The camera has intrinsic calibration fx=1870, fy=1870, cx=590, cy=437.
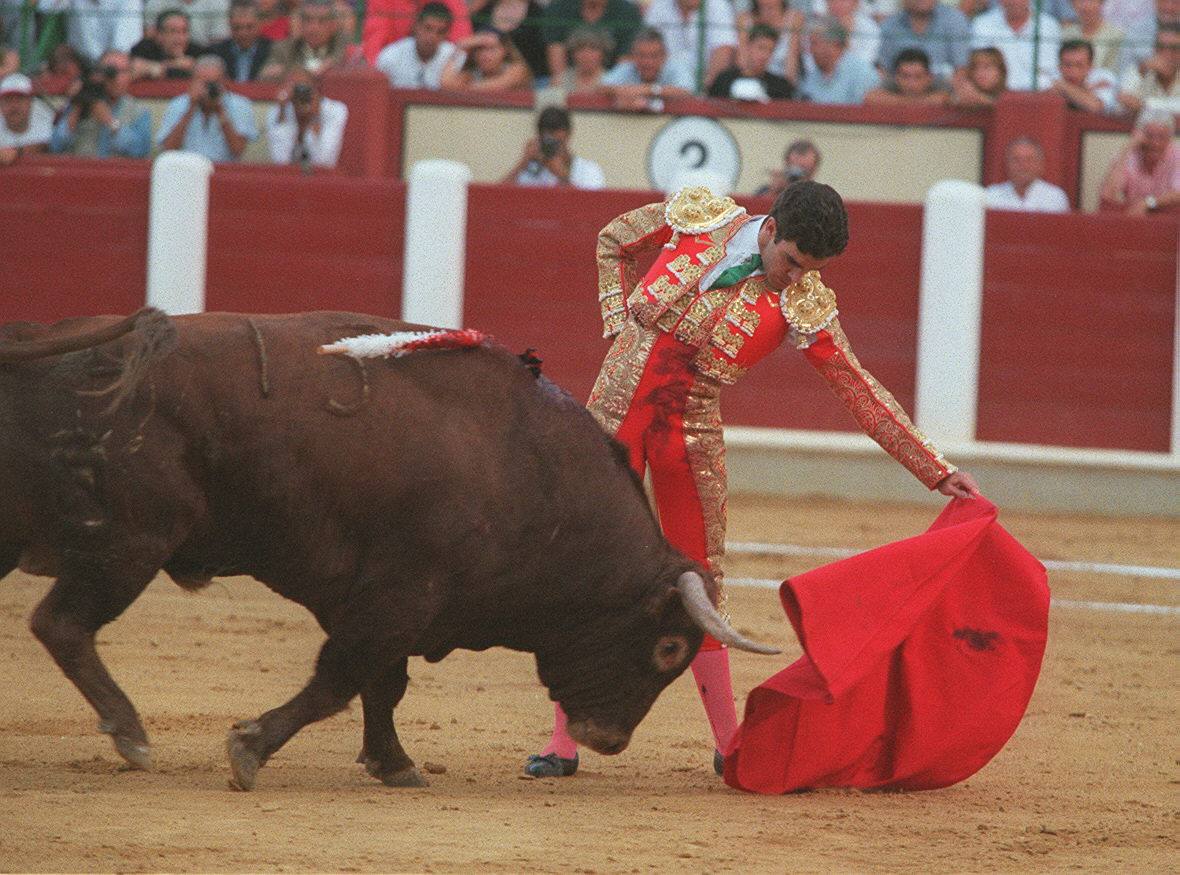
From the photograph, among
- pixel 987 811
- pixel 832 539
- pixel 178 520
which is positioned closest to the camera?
pixel 178 520

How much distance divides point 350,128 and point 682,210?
5.60 meters

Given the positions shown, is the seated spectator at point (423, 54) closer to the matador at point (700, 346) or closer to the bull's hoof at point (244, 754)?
the matador at point (700, 346)

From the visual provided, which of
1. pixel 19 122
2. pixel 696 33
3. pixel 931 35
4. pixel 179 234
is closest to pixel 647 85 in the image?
pixel 696 33

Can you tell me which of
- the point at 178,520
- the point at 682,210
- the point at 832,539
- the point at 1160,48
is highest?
the point at 1160,48

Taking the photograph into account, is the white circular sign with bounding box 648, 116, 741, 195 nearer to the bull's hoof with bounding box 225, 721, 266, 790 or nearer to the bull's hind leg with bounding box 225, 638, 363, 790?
the bull's hind leg with bounding box 225, 638, 363, 790

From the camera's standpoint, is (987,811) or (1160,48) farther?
(1160,48)

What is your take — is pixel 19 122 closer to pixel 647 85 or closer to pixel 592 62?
pixel 592 62

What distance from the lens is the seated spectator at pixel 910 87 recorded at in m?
8.71

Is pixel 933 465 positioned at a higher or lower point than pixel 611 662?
higher

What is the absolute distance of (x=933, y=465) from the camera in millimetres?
3557

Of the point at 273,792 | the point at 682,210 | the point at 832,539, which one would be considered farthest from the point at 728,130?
the point at 273,792

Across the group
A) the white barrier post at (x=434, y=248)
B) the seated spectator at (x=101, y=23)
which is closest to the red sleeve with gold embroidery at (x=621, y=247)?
the white barrier post at (x=434, y=248)

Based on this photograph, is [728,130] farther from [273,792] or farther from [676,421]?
[273,792]

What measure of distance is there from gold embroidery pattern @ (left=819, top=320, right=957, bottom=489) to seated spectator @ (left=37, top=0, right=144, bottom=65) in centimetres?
685
